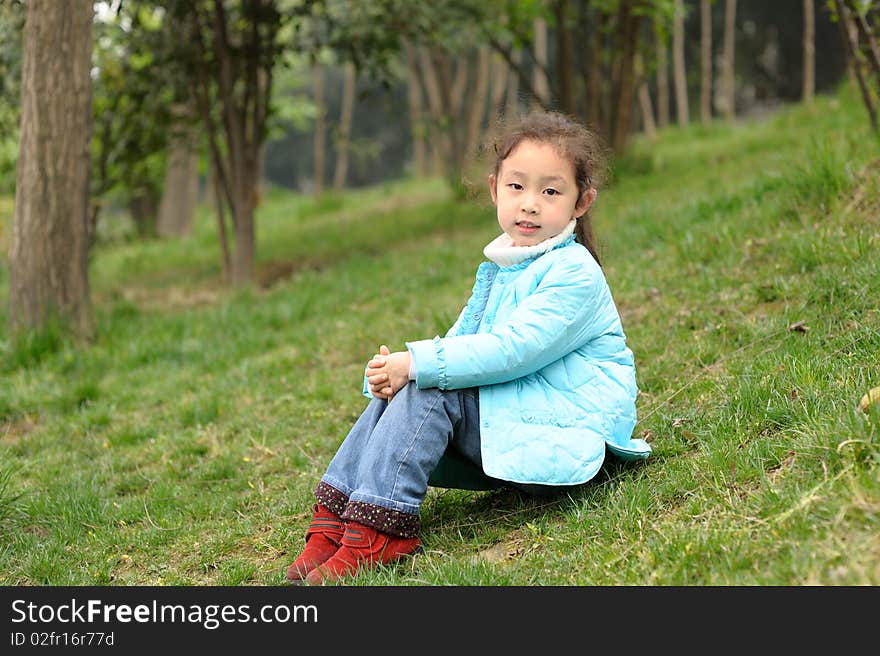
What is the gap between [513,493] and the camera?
3.46 m

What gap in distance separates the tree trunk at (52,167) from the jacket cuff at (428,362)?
169 inches

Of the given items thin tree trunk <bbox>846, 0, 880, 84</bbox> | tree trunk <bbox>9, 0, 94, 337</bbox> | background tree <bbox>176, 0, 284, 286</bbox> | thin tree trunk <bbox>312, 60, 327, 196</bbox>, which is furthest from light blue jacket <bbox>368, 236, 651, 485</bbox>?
thin tree trunk <bbox>312, 60, 327, 196</bbox>

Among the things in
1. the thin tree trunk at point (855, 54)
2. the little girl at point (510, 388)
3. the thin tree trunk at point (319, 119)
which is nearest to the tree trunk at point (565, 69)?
the thin tree trunk at point (855, 54)

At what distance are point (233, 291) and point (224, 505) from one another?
4.40m

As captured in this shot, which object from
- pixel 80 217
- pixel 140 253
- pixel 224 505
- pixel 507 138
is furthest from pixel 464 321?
pixel 140 253

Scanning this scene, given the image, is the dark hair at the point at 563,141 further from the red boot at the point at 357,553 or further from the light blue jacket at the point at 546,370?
the red boot at the point at 357,553

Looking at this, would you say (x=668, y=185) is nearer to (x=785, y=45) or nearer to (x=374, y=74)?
(x=374, y=74)

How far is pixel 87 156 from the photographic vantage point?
656 centimetres

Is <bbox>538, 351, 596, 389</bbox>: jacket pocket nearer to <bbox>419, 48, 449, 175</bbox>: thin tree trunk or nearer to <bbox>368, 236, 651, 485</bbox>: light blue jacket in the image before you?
<bbox>368, 236, 651, 485</bbox>: light blue jacket

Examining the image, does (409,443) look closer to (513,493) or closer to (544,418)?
(544,418)

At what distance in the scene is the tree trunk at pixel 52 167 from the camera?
6277mm

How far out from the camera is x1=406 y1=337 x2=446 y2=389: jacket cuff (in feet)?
9.52

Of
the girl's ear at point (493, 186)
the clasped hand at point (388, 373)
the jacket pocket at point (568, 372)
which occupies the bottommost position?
the jacket pocket at point (568, 372)

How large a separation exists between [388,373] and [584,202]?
0.86 m
